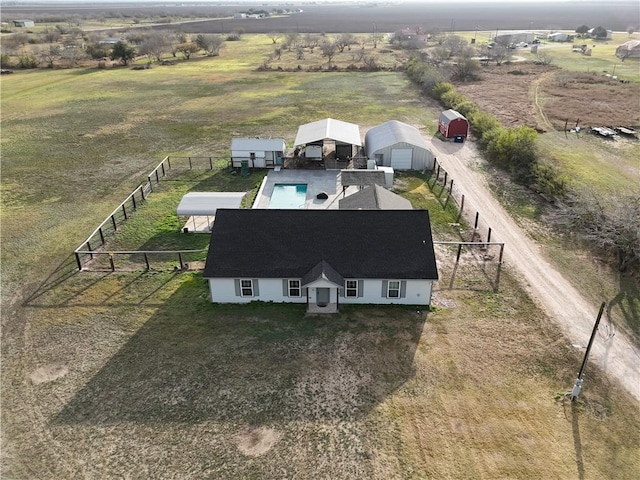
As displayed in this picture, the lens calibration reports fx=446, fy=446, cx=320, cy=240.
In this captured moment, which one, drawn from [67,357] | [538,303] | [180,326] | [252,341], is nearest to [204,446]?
[252,341]

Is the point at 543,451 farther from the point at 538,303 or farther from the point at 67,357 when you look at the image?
the point at 67,357

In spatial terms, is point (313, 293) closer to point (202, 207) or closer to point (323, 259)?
point (323, 259)

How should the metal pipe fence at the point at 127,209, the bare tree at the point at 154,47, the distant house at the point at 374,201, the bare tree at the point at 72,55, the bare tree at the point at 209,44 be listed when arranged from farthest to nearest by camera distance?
the bare tree at the point at 209,44 → the bare tree at the point at 154,47 → the bare tree at the point at 72,55 → the distant house at the point at 374,201 → the metal pipe fence at the point at 127,209

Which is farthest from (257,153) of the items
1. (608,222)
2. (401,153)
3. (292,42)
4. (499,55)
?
(292,42)

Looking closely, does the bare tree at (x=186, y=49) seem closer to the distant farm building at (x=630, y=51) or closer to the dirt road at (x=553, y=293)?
the dirt road at (x=553, y=293)

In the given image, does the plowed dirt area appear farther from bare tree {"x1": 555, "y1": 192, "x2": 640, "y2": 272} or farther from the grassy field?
the grassy field

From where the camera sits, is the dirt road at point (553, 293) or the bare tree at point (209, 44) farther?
the bare tree at point (209, 44)

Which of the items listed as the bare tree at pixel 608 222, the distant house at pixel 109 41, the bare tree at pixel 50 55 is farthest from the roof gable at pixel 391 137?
the distant house at pixel 109 41
